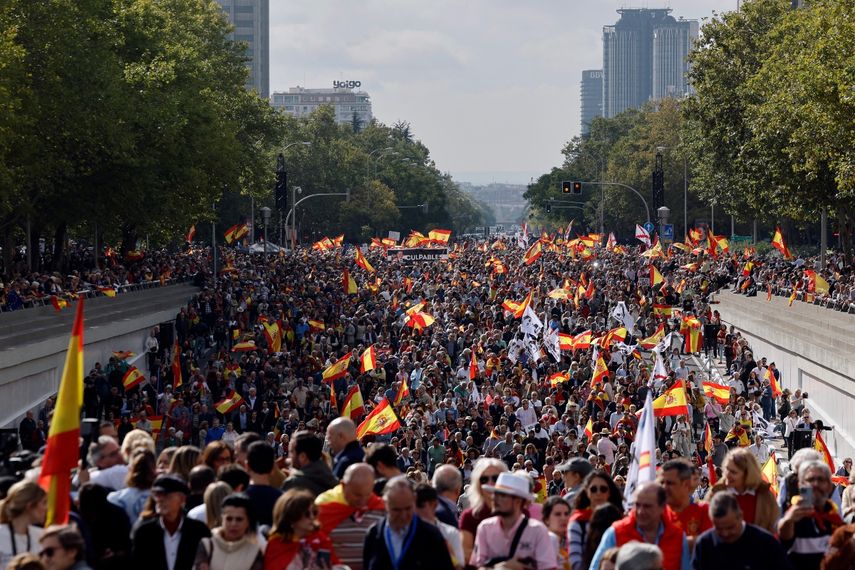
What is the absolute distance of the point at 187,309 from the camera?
40.3 metres

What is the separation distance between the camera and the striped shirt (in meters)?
8.61

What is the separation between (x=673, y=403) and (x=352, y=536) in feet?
46.0

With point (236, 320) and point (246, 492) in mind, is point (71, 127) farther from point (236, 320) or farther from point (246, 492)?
point (246, 492)

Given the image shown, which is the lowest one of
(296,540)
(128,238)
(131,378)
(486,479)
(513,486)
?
(131,378)

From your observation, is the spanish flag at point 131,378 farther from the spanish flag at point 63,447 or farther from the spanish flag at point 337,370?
the spanish flag at point 63,447

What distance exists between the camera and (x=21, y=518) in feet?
26.9

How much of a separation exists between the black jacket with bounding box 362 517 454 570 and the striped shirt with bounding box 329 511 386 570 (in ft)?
1.40

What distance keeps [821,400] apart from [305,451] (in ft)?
82.3

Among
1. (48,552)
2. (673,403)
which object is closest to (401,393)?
(673,403)

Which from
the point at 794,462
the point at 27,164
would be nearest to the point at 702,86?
the point at 27,164

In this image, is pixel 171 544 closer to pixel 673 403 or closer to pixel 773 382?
pixel 673 403

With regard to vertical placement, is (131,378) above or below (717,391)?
below

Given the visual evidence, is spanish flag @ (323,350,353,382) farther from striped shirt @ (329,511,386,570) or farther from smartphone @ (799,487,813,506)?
striped shirt @ (329,511,386,570)

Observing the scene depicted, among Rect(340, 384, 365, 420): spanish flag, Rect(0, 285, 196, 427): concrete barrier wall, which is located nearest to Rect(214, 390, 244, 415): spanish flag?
Rect(340, 384, 365, 420): spanish flag
